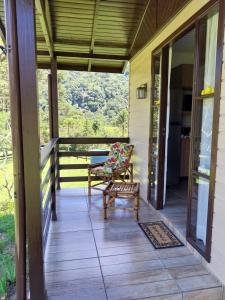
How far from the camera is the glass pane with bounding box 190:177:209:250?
214 centimetres

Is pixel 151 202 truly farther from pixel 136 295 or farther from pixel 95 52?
pixel 95 52

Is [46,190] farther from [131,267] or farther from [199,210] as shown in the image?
[199,210]

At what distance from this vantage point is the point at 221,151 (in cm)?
183

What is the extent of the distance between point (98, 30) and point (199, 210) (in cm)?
319

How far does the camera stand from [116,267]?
2.06m

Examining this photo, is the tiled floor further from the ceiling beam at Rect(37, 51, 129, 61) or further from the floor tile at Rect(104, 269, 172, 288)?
the ceiling beam at Rect(37, 51, 129, 61)

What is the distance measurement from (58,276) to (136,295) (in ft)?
2.12

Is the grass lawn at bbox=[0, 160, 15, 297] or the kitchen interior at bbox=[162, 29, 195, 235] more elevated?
the kitchen interior at bbox=[162, 29, 195, 235]

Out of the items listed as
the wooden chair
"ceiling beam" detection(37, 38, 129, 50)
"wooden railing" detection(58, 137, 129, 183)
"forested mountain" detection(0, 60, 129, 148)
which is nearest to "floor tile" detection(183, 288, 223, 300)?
the wooden chair

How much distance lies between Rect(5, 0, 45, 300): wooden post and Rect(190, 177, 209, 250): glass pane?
1.44 meters

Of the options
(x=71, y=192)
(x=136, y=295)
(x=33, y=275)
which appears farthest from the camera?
(x=71, y=192)

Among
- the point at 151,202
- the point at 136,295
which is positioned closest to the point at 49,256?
the point at 136,295

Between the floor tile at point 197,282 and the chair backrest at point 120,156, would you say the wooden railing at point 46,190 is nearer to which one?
the floor tile at point 197,282

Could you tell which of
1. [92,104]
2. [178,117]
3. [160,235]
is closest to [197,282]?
[160,235]
